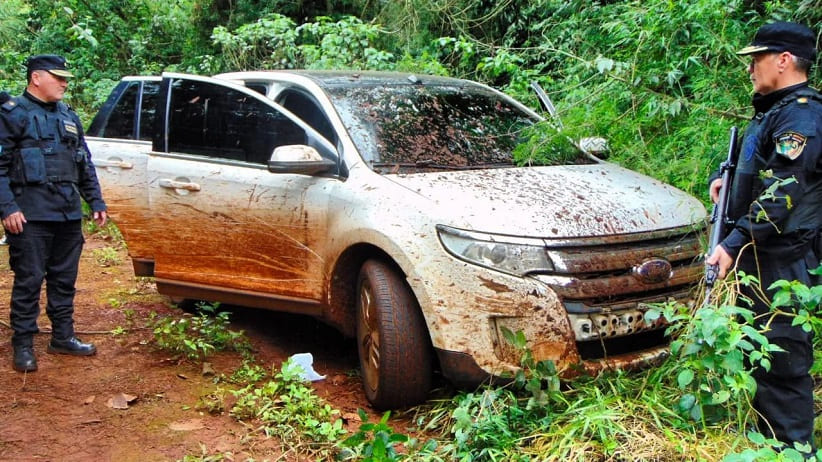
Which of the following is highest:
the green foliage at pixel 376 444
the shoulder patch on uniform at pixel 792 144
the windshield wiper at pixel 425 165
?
the shoulder patch on uniform at pixel 792 144

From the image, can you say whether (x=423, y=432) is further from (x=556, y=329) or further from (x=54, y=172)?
(x=54, y=172)

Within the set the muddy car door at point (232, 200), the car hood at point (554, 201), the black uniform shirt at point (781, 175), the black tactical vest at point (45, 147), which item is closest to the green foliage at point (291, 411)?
the muddy car door at point (232, 200)

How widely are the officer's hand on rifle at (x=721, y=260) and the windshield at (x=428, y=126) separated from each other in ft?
4.79

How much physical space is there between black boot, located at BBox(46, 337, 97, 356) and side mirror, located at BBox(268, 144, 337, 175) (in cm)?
182

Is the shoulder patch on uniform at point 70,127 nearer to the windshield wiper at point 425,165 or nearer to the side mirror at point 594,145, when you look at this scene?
the windshield wiper at point 425,165

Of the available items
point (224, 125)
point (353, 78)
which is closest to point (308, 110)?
point (353, 78)

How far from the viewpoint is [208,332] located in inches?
183

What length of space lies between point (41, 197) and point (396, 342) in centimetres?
244

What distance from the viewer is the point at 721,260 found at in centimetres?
298

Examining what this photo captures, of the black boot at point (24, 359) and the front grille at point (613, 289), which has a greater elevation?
the front grille at point (613, 289)

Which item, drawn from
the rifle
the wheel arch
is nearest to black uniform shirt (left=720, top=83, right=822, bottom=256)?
the rifle

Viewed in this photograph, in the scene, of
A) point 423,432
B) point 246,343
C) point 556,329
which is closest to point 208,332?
point 246,343

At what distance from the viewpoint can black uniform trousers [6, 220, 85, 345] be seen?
4363 millimetres

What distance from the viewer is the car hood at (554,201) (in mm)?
3354
